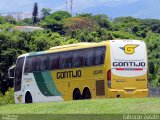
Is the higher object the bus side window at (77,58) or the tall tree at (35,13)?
the tall tree at (35,13)

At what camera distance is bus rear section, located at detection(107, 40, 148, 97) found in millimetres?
24875

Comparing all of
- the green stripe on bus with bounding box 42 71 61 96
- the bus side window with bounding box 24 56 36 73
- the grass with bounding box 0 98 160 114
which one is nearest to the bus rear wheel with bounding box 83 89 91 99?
the green stripe on bus with bounding box 42 71 61 96

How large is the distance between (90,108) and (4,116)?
251 cm

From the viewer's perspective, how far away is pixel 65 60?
2800 centimetres

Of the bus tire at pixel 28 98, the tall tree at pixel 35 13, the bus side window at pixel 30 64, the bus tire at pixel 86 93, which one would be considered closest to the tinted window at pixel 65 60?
the bus tire at pixel 86 93

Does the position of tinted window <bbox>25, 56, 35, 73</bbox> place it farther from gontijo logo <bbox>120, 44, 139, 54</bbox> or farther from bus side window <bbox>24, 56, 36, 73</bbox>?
gontijo logo <bbox>120, 44, 139, 54</bbox>

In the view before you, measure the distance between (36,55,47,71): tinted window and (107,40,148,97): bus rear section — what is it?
591 cm

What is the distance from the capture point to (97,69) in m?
25.4

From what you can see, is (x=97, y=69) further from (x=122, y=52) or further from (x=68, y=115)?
(x=68, y=115)

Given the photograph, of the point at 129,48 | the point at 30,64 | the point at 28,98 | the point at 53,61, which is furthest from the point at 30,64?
the point at 129,48

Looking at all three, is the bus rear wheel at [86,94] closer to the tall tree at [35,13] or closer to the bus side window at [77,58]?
the bus side window at [77,58]

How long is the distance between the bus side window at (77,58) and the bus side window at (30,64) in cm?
422

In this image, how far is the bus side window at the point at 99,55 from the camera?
2520 cm

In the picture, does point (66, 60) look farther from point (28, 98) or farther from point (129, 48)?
point (28, 98)
